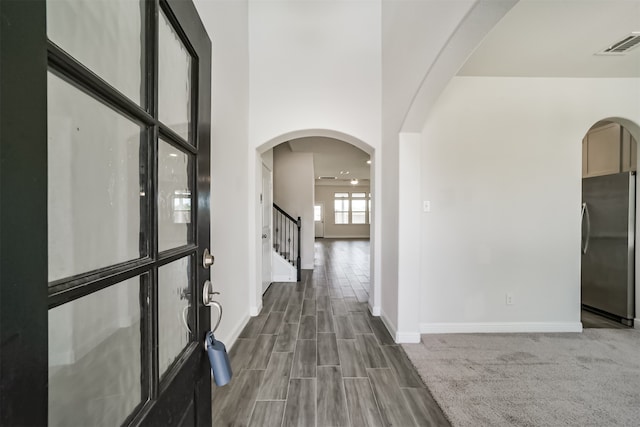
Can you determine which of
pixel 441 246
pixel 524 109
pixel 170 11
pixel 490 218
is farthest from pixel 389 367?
pixel 524 109

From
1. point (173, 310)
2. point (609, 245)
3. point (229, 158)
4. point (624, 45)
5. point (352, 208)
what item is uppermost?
point (624, 45)

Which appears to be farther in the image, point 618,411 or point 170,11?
point 618,411

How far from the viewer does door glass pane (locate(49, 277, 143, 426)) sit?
0.48 metres

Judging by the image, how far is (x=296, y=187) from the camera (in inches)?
243

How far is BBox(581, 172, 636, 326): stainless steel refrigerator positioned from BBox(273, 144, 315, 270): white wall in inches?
178

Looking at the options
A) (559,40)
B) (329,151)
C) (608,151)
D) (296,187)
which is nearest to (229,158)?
(559,40)

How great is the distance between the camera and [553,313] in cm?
302

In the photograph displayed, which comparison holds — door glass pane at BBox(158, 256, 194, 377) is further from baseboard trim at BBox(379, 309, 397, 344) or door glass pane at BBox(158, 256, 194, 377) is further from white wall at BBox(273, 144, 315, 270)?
white wall at BBox(273, 144, 315, 270)

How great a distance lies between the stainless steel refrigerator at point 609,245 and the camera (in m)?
3.14

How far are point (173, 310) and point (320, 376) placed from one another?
1.70m

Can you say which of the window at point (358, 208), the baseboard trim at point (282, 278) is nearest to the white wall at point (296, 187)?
the baseboard trim at point (282, 278)

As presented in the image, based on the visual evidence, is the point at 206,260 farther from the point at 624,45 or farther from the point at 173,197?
the point at 624,45

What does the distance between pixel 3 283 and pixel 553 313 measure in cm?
414

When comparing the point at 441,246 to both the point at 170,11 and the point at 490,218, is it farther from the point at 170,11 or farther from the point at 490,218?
the point at 170,11
